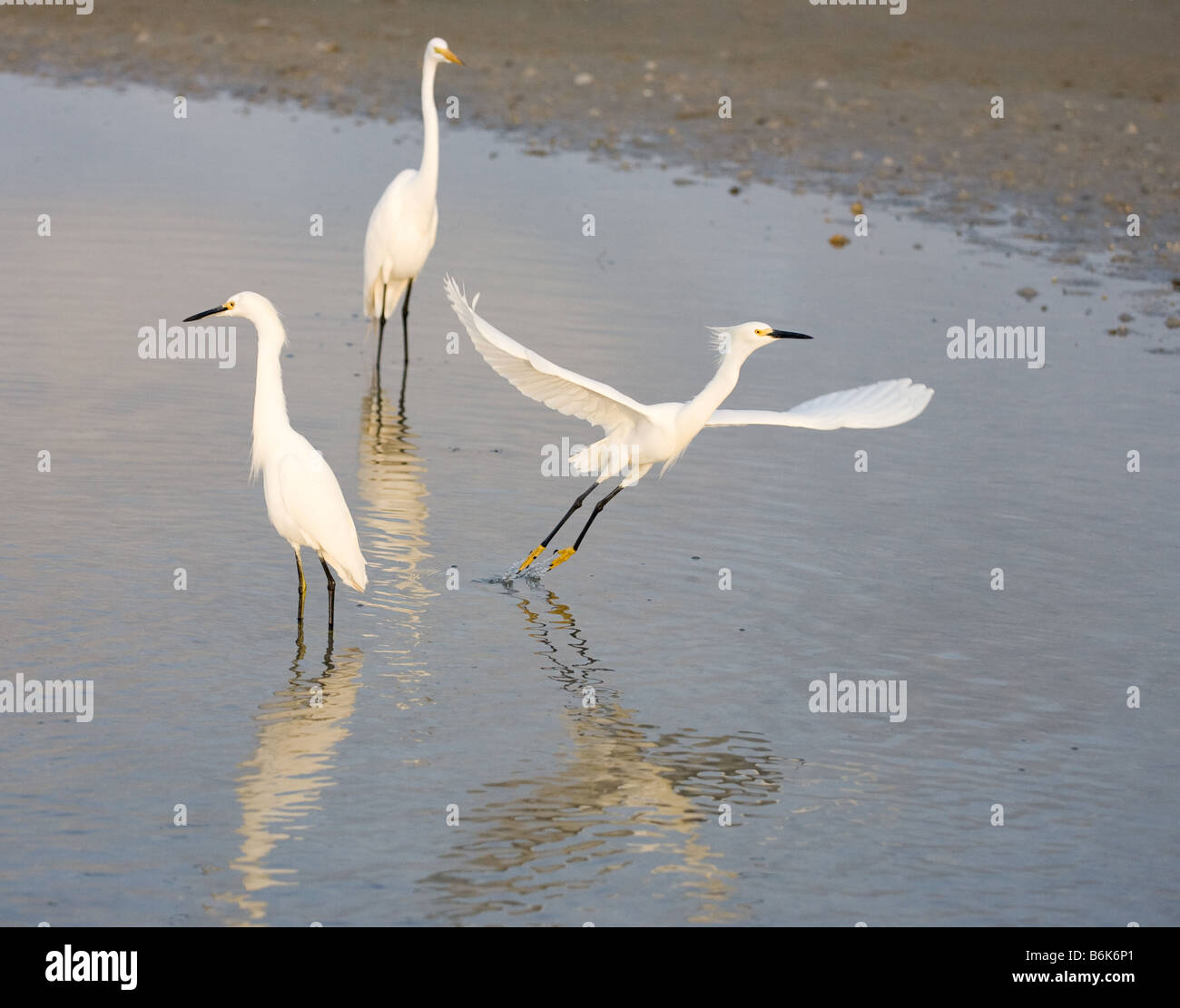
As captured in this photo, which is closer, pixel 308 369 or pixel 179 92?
pixel 308 369

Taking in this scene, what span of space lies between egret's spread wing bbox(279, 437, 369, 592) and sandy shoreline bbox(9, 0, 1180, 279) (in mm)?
10281

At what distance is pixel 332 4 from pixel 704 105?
27.8 ft

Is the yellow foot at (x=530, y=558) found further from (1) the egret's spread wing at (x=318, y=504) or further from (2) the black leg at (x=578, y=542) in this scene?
(1) the egret's spread wing at (x=318, y=504)

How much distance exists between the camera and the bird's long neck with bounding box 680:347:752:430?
8.35 m

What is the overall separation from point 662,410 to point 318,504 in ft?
6.25

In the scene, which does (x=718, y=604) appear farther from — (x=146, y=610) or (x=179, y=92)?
(x=179, y=92)

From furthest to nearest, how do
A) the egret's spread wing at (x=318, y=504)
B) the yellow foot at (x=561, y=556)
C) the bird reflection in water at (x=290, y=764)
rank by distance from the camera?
1. the yellow foot at (x=561, y=556)
2. the egret's spread wing at (x=318, y=504)
3. the bird reflection in water at (x=290, y=764)

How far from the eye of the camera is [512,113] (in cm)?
2209

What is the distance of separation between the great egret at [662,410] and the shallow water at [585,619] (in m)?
0.57

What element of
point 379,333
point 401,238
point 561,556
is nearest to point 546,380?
point 561,556

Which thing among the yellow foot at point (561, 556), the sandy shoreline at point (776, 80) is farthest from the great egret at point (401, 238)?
the sandy shoreline at point (776, 80)

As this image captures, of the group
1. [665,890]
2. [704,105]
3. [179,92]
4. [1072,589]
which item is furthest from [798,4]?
[665,890]

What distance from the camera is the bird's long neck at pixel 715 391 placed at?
329 inches

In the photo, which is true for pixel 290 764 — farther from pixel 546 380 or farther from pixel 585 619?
pixel 546 380
